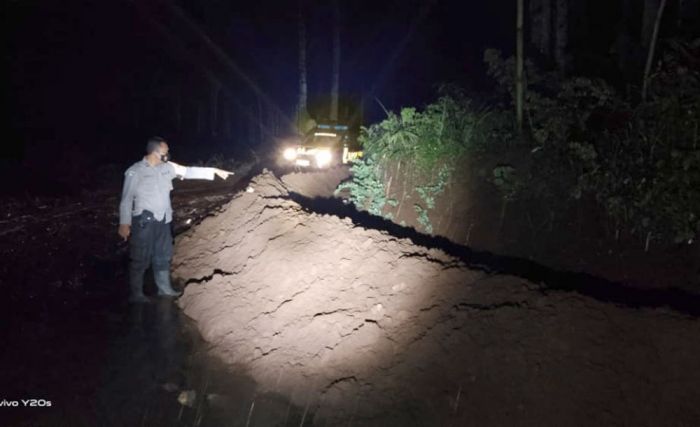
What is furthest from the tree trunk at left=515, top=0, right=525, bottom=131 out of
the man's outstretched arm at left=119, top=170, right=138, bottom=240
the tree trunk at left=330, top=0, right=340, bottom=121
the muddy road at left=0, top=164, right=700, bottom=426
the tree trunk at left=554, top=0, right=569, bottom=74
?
the tree trunk at left=330, top=0, right=340, bottom=121

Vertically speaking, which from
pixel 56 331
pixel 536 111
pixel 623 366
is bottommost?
pixel 56 331

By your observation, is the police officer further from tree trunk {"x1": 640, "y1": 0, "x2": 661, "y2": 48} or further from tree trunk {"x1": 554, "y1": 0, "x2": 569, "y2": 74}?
tree trunk {"x1": 554, "y1": 0, "x2": 569, "y2": 74}

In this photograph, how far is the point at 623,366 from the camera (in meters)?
3.42

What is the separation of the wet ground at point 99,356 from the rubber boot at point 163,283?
0.14 m

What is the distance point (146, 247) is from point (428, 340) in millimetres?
3680

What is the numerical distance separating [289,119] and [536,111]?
127ft

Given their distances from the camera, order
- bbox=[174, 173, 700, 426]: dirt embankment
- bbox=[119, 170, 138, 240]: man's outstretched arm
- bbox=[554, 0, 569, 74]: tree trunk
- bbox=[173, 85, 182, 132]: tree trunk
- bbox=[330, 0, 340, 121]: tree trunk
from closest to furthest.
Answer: bbox=[174, 173, 700, 426]: dirt embankment < bbox=[119, 170, 138, 240]: man's outstretched arm < bbox=[554, 0, 569, 74]: tree trunk < bbox=[330, 0, 340, 121]: tree trunk < bbox=[173, 85, 182, 132]: tree trunk

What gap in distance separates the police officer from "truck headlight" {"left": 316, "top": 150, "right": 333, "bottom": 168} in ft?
26.6

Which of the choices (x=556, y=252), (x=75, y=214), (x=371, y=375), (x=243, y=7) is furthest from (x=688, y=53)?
(x=243, y=7)

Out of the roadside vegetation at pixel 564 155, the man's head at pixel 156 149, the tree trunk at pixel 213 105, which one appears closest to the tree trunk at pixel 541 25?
the roadside vegetation at pixel 564 155

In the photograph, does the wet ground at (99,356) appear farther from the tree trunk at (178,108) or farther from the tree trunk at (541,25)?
the tree trunk at (178,108)

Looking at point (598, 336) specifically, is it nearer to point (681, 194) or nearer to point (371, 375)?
point (371, 375)

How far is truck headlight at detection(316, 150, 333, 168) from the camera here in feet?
46.4

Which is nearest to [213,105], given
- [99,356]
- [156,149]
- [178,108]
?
[178,108]
